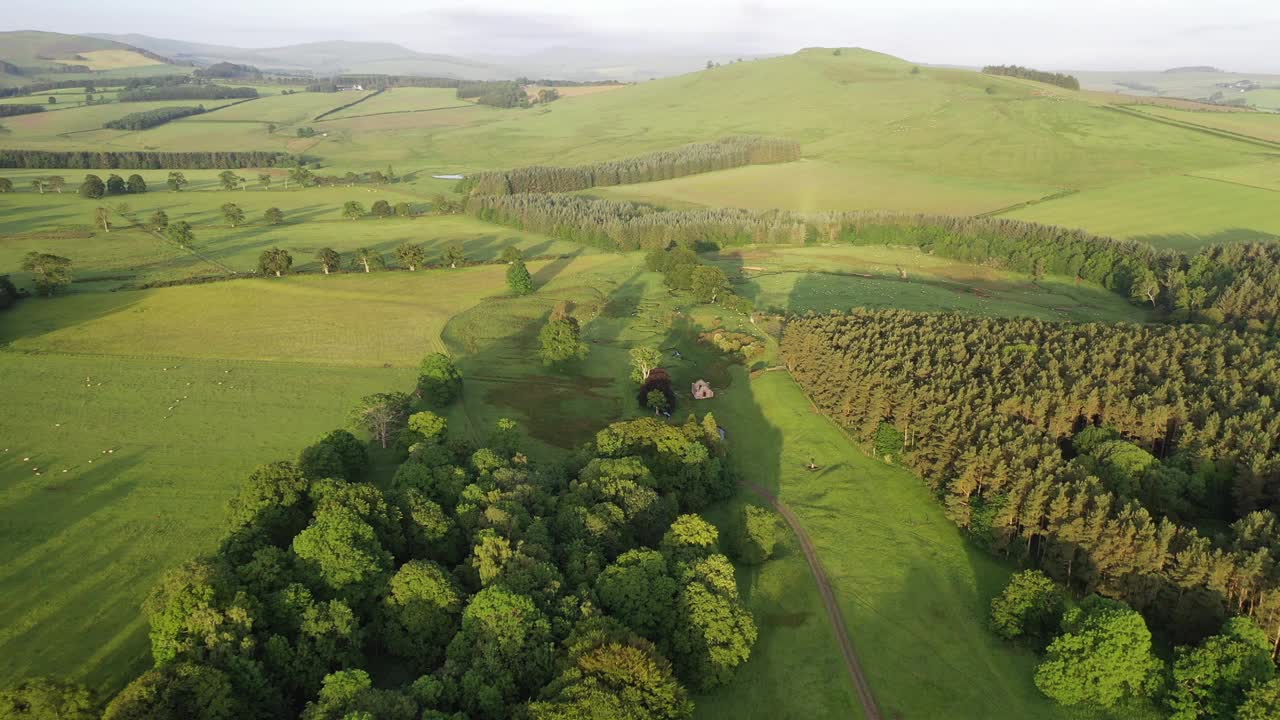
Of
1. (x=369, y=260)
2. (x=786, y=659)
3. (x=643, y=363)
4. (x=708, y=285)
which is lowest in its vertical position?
(x=786, y=659)

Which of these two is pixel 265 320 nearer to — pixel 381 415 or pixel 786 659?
pixel 381 415

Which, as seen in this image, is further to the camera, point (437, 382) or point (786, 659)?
point (437, 382)

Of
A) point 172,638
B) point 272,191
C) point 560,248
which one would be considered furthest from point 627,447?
point 272,191

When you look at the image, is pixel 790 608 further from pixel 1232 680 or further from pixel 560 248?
pixel 560 248

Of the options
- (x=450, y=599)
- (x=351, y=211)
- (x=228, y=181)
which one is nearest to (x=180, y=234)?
(x=351, y=211)

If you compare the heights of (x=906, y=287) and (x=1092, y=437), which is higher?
(x=906, y=287)

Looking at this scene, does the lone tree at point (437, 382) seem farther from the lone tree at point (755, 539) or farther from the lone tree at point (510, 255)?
the lone tree at point (510, 255)
